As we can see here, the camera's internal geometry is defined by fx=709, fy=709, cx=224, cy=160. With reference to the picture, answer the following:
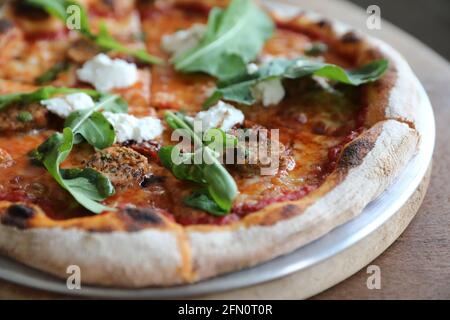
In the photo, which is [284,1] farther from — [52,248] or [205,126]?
[52,248]

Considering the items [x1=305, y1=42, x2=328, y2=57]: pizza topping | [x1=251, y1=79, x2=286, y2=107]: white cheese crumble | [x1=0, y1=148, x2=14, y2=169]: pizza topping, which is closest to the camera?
[x1=0, y1=148, x2=14, y2=169]: pizza topping

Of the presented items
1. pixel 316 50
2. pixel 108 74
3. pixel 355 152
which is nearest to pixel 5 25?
pixel 108 74

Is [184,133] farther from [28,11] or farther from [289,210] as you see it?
[28,11]

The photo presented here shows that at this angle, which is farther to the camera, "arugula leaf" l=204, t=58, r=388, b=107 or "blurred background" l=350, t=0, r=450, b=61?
"blurred background" l=350, t=0, r=450, b=61

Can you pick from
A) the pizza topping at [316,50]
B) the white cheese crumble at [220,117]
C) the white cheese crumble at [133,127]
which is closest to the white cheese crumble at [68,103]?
the white cheese crumble at [133,127]

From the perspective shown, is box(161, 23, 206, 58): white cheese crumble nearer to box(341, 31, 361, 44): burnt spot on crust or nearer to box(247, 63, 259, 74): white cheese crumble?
box(247, 63, 259, 74): white cheese crumble

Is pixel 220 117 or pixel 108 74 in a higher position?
pixel 108 74

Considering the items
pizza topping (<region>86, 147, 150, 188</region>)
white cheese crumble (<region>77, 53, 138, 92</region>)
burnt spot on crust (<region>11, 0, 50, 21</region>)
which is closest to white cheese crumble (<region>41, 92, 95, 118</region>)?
white cheese crumble (<region>77, 53, 138, 92</region>)
